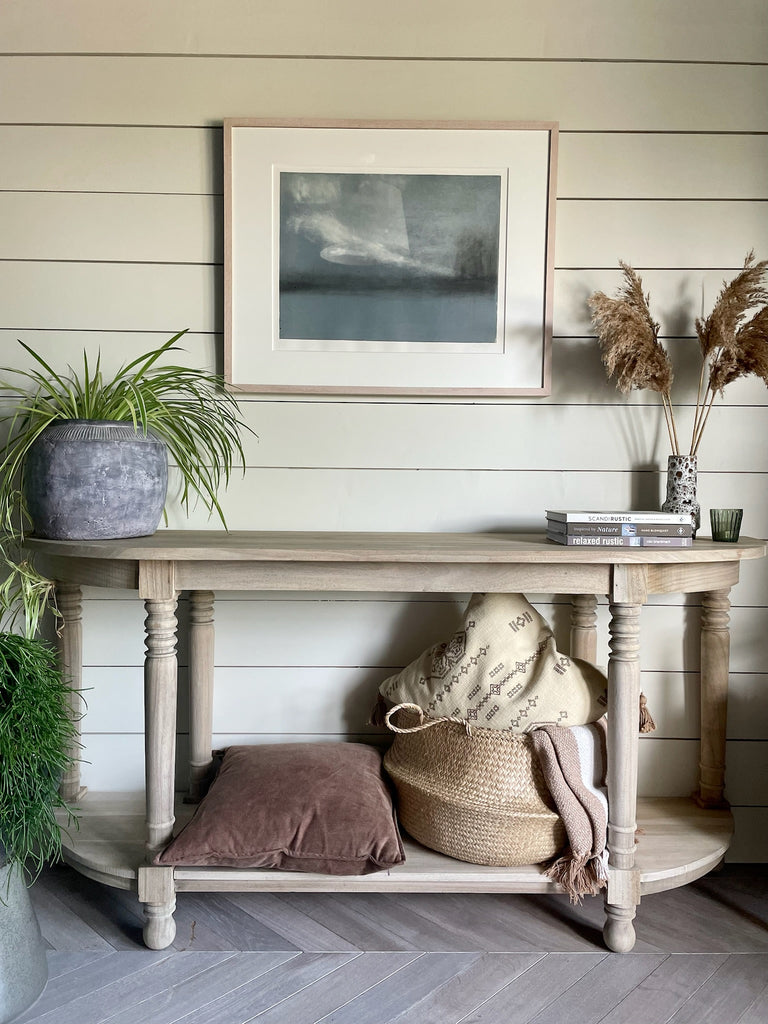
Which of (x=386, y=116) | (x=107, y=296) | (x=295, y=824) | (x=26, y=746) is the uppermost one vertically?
(x=386, y=116)

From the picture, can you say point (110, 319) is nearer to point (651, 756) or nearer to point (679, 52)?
point (679, 52)

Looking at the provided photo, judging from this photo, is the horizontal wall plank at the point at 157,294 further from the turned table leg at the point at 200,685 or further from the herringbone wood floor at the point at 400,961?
the herringbone wood floor at the point at 400,961

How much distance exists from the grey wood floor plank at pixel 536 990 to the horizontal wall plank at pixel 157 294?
4.61 feet

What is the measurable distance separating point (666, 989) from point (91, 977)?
108 cm

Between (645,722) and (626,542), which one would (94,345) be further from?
(645,722)

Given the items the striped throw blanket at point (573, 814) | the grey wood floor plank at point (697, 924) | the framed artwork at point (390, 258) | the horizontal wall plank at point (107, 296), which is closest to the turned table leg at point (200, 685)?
the framed artwork at point (390, 258)

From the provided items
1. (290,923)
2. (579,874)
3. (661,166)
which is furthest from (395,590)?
(661,166)

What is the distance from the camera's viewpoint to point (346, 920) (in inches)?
69.3

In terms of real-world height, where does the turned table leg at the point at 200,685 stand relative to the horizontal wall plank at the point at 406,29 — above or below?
below

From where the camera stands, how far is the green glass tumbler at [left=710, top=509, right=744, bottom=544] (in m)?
1.77

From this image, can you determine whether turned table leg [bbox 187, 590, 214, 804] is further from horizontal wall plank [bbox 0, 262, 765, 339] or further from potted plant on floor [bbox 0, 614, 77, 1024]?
horizontal wall plank [bbox 0, 262, 765, 339]

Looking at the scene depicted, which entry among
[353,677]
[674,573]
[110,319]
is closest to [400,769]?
[353,677]

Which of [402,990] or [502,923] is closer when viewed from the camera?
[402,990]

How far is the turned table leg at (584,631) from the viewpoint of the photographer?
2.01 m
